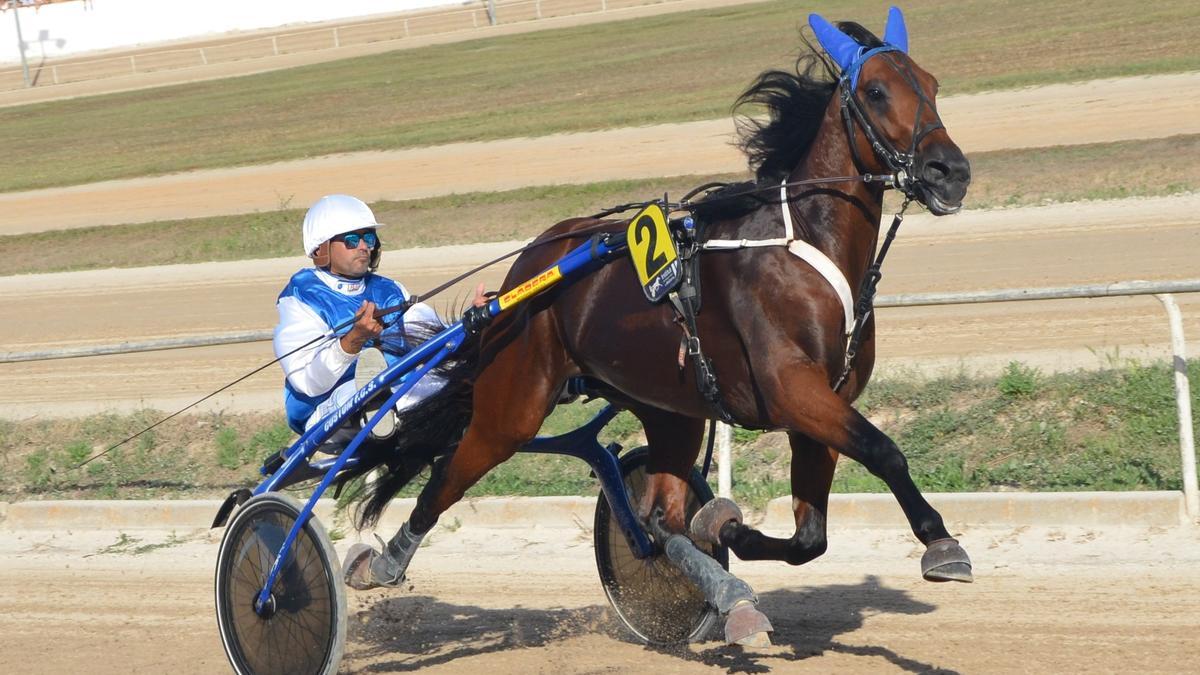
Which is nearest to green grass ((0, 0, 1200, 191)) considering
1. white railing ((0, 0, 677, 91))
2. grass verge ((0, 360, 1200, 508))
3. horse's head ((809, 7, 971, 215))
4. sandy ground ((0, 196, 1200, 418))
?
white railing ((0, 0, 677, 91))

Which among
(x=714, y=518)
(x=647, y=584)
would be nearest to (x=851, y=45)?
(x=714, y=518)

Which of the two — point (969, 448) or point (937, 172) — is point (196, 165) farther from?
point (937, 172)

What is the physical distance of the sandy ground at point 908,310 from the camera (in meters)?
8.89

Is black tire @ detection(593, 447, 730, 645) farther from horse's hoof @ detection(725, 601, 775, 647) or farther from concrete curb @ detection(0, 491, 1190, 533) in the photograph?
concrete curb @ detection(0, 491, 1190, 533)

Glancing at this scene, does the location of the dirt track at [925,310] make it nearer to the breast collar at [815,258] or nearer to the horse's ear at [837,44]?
the breast collar at [815,258]

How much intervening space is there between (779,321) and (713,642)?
165cm

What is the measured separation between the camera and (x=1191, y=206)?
12.1 meters

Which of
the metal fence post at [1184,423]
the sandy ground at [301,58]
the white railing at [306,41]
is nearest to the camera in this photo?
the metal fence post at [1184,423]

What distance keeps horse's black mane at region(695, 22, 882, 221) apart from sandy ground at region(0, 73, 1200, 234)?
1208cm

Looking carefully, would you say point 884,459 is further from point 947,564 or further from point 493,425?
point 493,425

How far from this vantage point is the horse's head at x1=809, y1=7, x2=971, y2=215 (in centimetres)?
410

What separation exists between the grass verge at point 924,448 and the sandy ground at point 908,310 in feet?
1.68

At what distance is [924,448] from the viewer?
24.1ft

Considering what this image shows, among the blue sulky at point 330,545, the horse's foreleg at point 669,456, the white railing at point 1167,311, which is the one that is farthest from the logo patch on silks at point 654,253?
the white railing at point 1167,311
